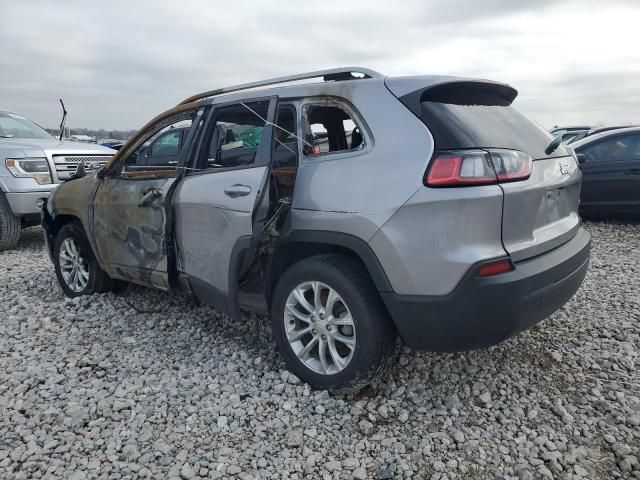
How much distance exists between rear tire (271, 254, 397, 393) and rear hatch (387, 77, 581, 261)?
0.77 metres

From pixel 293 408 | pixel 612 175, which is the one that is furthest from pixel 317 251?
pixel 612 175

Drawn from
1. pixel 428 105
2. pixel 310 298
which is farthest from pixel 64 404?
pixel 428 105

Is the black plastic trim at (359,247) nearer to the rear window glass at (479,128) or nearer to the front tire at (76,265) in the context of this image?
the rear window glass at (479,128)

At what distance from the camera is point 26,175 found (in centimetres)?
663

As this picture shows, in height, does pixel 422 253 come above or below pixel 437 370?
above

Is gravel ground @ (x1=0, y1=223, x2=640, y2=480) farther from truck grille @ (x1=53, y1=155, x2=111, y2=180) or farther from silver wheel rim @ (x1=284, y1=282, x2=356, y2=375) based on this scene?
truck grille @ (x1=53, y1=155, x2=111, y2=180)

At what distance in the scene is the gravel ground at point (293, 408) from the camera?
2.37 m

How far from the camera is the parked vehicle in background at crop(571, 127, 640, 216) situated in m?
7.04

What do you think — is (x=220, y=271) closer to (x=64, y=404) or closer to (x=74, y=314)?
(x=64, y=404)

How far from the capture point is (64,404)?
2875mm

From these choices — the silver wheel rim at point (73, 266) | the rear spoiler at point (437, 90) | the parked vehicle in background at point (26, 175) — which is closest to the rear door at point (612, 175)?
the rear spoiler at point (437, 90)

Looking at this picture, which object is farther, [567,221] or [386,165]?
[567,221]

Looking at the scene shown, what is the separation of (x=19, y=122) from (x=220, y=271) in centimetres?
645

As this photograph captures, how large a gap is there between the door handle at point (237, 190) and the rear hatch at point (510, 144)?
105cm
